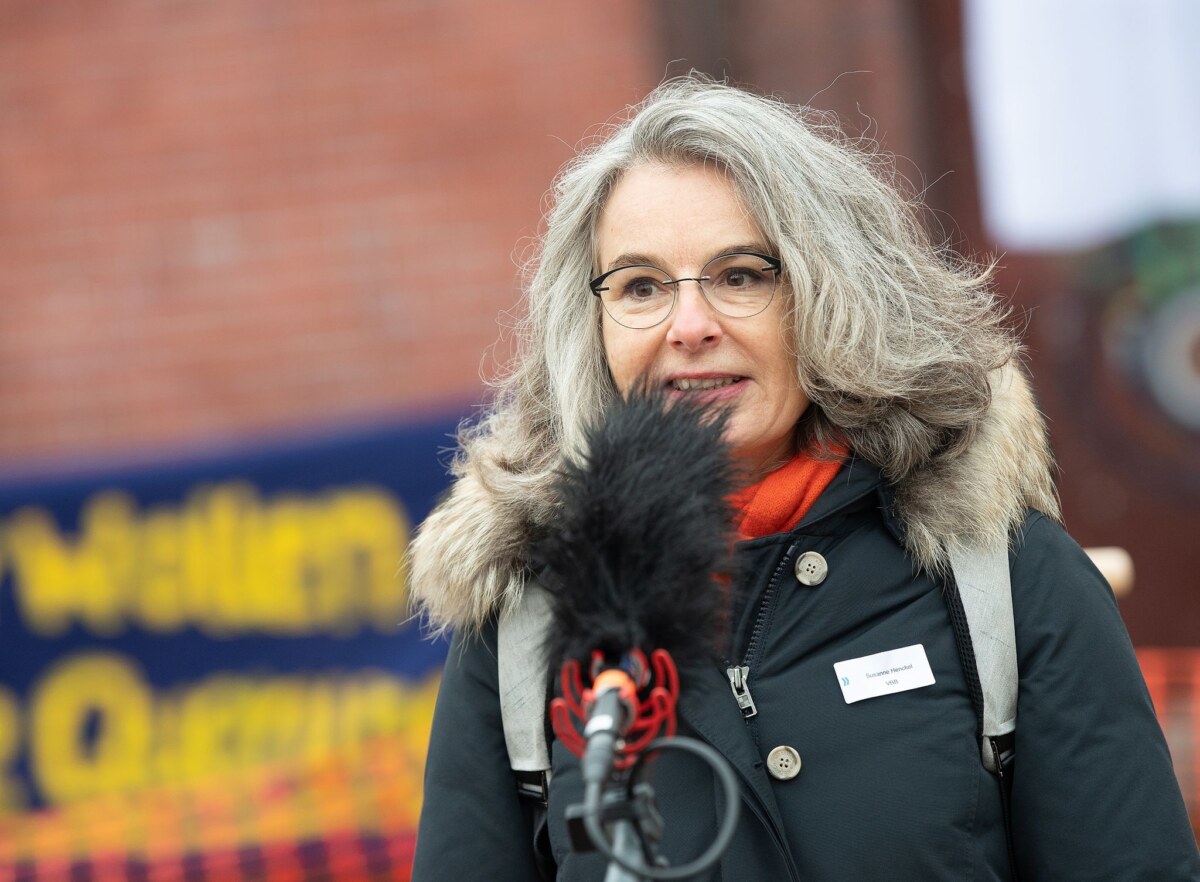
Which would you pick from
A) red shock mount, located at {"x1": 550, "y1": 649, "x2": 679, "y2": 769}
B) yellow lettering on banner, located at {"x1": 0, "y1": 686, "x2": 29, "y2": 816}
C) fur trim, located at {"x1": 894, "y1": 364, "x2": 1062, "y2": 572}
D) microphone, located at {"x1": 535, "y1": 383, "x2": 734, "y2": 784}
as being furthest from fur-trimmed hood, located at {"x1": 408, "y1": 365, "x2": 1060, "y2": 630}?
yellow lettering on banner, located at {"x1": 0, "y1": 686, "x2": 29, "y2": 816}

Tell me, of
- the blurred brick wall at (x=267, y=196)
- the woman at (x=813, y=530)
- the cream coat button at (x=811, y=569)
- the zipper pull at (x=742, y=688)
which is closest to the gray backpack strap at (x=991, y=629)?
the woman at (x=813, y=530)

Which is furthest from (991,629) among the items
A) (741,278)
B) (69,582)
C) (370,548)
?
(69,582)

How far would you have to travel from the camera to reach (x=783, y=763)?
1941 millimetres

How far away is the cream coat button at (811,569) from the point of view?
2.06 meters

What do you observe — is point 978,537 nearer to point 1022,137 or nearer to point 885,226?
point 885,226

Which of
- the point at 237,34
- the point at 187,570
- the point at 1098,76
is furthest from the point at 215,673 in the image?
the point at 1098,76

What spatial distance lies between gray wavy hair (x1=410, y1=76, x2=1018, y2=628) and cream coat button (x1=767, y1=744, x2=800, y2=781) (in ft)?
Answer: 1.61

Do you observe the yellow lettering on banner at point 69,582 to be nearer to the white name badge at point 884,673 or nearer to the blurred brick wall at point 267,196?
the blurred brick wall at point 267,196

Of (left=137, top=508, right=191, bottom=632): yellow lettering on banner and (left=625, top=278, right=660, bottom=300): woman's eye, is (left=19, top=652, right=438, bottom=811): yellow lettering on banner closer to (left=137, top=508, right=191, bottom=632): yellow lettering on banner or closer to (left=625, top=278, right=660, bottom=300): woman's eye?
(left=137, top=508, right=191, bottom=632): yellow lettering on banner

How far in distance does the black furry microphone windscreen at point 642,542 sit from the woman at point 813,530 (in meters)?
0.16

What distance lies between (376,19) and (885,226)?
3.84 metres

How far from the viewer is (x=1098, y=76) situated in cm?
534

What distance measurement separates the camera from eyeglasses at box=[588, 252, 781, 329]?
2176 mm

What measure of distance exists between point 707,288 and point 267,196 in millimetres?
3905
